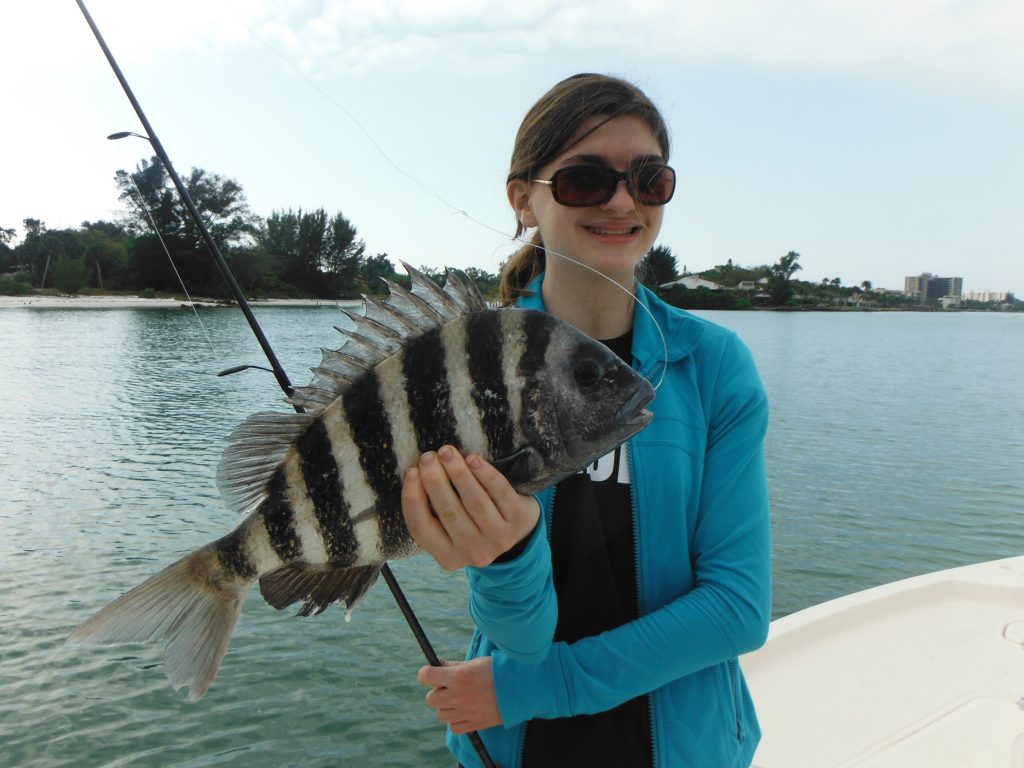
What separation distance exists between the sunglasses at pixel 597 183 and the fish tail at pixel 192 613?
45.9 inches

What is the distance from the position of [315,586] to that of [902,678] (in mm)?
3379

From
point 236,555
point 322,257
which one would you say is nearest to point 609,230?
point 236,555

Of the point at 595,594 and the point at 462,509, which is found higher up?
the point at 462,509

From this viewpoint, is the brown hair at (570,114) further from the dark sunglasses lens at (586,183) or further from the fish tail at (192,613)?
the fish tail at (192,613)

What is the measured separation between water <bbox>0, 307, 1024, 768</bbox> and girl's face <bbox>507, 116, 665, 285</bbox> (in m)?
4.67

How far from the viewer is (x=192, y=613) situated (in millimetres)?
1495

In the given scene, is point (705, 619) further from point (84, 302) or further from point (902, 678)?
point (84, 302)

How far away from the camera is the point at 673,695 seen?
5.32ft

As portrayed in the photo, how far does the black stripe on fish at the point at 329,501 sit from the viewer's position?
4.66 feet

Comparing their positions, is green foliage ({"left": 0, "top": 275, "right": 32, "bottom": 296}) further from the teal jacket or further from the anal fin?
the teal jacket

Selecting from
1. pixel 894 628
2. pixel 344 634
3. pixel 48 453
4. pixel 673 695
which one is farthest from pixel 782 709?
pixel 48 453

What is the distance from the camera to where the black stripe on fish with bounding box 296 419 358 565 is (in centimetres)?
142

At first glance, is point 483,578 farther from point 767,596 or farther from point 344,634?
point 344,634

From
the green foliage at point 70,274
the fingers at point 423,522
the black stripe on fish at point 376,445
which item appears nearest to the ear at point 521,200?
the black stripe on fish at point 376,445
